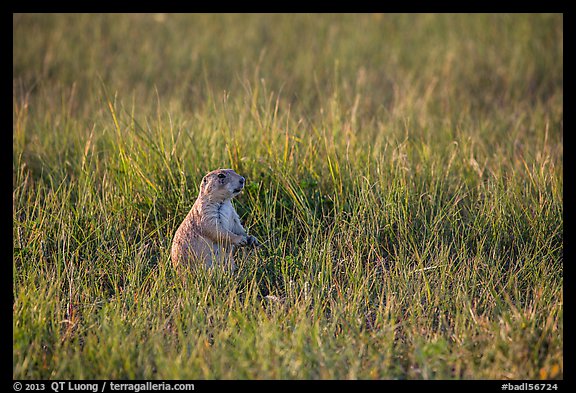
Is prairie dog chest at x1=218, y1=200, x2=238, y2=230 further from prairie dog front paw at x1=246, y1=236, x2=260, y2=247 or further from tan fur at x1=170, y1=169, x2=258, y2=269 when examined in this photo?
prairie dog front paw at x1=246, y1=236, x2=260, y2=247

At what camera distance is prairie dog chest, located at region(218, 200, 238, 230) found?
4.81 m

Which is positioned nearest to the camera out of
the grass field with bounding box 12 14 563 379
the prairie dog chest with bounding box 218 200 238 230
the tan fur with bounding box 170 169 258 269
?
the grass field with bounding box 12 14 563 379

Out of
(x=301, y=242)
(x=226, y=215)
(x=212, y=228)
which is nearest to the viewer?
(x=212, y=228)

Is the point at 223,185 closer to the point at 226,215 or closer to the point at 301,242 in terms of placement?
the point at 226,215

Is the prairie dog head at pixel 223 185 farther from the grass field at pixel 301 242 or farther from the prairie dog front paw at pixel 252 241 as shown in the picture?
the grass field at pixel 301 242

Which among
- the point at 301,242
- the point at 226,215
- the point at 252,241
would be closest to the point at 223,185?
the point at 226,215

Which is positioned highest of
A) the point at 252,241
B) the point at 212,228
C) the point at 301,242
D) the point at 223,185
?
the point at 223,185

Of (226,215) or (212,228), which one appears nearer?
(212,228)

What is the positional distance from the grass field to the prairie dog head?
50 cm

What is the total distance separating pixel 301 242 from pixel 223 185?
89 cm

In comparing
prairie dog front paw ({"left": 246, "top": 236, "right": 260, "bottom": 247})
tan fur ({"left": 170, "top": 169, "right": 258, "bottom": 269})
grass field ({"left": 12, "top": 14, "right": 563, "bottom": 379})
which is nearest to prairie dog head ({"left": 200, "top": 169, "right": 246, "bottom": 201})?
tan fur ({"left": 170, "top": 169, "right": 258, "bottom": 269})

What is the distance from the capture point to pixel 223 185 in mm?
4781
